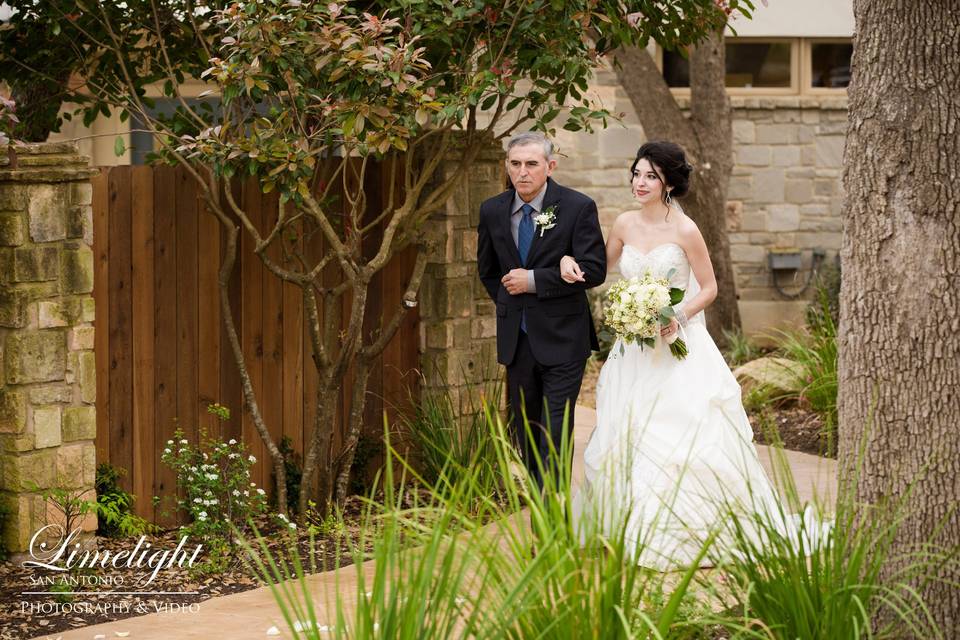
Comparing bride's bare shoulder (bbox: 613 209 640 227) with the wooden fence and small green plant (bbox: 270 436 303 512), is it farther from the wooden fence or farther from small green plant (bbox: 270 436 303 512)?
small green plant (bbox: 270 436 303 512)

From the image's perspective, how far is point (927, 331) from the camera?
4.43 metres

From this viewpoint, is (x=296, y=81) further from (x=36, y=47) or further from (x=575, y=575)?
(x=575, y=575)

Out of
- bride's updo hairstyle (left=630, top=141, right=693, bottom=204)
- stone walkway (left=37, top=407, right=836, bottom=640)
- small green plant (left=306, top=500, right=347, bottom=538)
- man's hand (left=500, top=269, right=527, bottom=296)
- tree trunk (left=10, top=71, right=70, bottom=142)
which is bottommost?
stone walkway (left=37, top=407, right=836, bottom=640)

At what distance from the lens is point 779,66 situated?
1469 centimetres

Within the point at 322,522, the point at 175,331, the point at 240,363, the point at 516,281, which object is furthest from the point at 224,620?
the point at 516,281

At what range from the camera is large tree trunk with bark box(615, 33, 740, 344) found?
41.6 feet

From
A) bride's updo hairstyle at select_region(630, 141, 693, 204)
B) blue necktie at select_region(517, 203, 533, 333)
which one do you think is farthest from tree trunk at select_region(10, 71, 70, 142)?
bride's updo hairstyle at select_region(630, 141, 693, 204)

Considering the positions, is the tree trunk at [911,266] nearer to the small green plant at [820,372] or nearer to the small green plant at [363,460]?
the small green plant at [363,460]

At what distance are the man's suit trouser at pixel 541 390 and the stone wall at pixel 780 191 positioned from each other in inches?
322

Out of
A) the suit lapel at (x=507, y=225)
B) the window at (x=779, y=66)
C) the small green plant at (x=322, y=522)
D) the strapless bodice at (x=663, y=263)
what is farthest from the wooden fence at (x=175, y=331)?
the window at (x=779, y=66)

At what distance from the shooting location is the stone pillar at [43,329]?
232 inches

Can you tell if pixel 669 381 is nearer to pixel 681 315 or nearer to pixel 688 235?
pixel 681 315

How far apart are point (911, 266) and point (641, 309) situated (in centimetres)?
186

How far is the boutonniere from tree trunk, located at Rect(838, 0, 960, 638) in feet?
6.63
